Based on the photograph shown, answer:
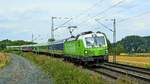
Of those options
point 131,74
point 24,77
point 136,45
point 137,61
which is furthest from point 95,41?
point 136,45

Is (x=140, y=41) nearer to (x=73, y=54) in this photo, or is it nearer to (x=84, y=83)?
(x=73, y=54)

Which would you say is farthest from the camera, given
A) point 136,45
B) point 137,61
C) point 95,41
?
point 136,45

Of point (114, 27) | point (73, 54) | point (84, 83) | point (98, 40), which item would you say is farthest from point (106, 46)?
point (84, 83)

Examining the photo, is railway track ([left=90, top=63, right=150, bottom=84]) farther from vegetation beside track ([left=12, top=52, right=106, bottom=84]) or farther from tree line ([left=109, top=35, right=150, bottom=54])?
tree line ([left=109, top=35, right=150, bottom=54])

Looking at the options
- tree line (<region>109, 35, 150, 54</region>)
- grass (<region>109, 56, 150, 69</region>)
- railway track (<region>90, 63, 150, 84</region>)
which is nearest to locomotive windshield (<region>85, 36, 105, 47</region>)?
railway track (<region>90, 63, 150, 84</region>)

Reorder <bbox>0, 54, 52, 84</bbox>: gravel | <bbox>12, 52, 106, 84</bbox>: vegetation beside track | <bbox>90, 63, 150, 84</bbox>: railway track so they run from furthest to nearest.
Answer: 1. <bbox>0, 54, 52, 84</bbox>: gravel
2. <bbox>90, 63, 150, 84</bbox>: railway track
3. <bbox>12, 52, 106, 84</bbox>: vegetation beside track

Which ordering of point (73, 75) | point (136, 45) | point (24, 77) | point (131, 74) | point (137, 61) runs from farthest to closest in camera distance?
point (136, 45)
point (137, 61)
point (24, 77)
point (131, 74)
point (73, 75)

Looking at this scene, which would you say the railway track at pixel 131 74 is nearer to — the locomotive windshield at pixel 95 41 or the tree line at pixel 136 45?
Answer: the locomotive windshield at pixel 95 41

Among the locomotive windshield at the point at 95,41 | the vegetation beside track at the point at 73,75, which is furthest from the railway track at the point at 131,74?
the locomotive windshield at the point at 95,41

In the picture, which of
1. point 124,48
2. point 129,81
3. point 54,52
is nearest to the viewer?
point 129,81

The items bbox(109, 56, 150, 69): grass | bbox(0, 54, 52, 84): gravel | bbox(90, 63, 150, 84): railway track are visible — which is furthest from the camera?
bbox(109, 56, 150, 69): grass

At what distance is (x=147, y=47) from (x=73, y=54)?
73.5 metres

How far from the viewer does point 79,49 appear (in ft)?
124

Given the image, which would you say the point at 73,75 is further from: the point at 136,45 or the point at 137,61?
the point at 136,45
